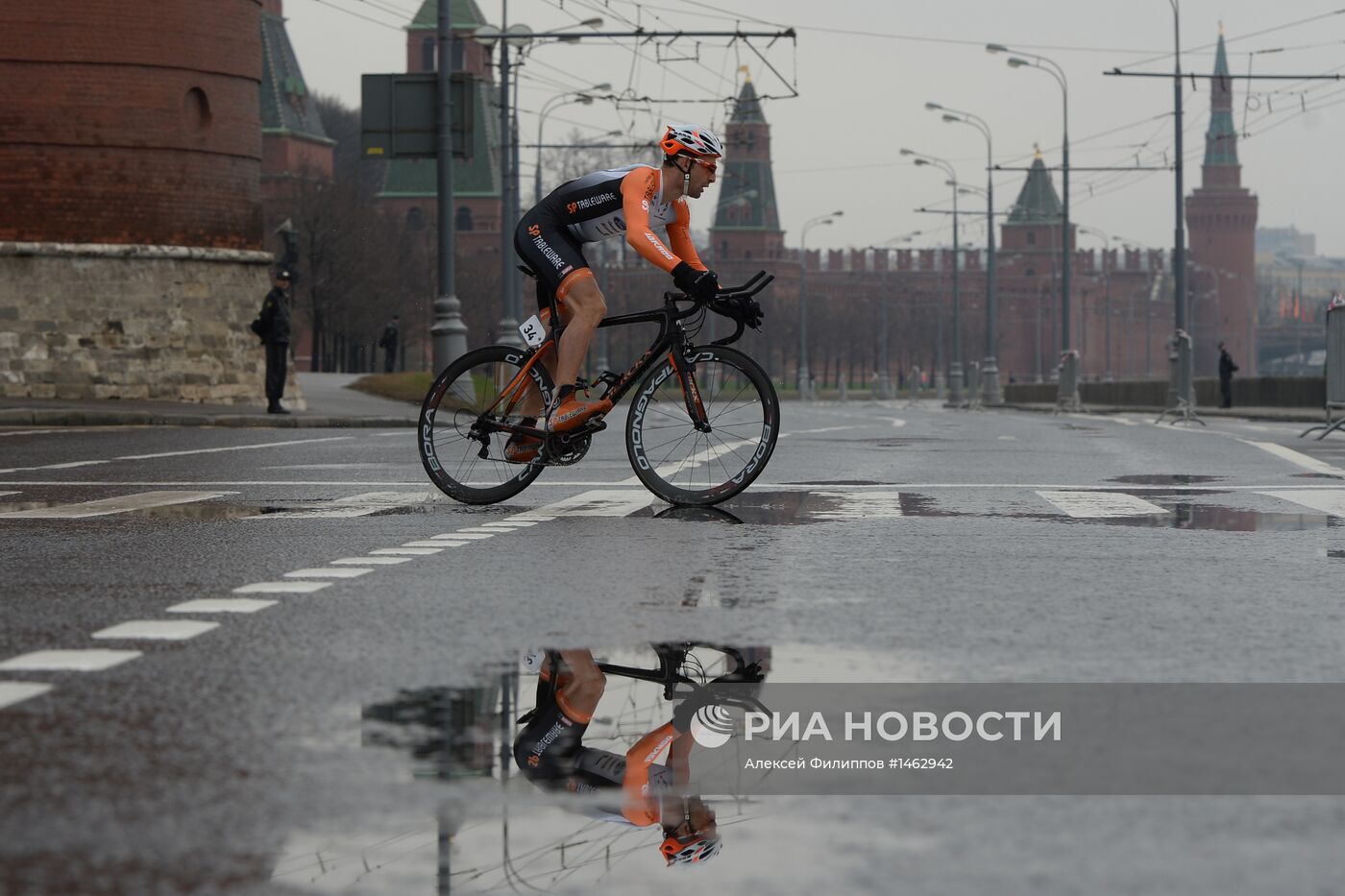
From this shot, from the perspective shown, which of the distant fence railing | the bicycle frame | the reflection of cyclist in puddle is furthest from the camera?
the distant fence railing

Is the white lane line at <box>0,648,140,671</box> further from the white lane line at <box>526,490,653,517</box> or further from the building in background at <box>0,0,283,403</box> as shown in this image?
the building in background at <box>0,0,283,403</box>

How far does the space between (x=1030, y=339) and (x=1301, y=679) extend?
175151mm

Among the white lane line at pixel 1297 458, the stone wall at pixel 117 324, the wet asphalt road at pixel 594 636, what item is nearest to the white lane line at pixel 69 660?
the wet asphalt road at pixel 594 636

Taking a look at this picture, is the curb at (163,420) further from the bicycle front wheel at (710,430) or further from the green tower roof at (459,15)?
the green tower roof at (459,15)

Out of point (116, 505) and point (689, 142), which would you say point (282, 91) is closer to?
point (116, 505)

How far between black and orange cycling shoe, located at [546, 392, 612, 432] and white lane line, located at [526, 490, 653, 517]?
0.42 meters

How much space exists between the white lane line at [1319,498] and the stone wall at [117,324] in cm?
2180

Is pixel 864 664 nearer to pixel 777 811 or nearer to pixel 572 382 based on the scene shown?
pixel 777 811

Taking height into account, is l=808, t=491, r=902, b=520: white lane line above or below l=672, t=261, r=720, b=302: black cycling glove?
below

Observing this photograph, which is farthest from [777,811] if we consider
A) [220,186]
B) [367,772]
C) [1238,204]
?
[1238,204]

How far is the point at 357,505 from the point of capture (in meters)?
10.3

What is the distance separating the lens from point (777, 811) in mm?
3396

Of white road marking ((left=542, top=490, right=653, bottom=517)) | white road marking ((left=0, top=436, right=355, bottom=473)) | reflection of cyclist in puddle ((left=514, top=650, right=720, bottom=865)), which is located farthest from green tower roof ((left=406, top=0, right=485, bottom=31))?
reflection of cyclist in puddle ((left=514, top=650, right=720, bottom=865))

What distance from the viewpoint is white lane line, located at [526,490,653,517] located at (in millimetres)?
9734
